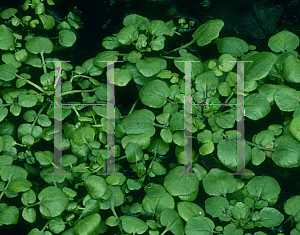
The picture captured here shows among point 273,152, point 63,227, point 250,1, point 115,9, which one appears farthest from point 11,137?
point 250,1

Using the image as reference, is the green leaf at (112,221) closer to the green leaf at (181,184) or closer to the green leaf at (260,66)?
the green leaf at (181,184)

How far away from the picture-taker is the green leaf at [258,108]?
1.18m

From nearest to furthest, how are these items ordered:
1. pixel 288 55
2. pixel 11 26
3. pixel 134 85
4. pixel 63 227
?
pixel 63 227
pixel 288 55
pixel 134 85
pixel 11 26

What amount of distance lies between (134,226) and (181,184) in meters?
0.20

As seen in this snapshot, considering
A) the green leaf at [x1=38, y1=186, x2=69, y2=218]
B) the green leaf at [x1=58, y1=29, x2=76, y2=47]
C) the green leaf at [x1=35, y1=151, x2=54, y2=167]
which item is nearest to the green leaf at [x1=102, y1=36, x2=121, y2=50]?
the green leaf at [x1=58, y1=29, x2=76, y2=47]

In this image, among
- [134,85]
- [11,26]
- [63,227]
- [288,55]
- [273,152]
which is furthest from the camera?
[11,26]

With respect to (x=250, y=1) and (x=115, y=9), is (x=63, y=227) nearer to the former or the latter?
(x=115, y=9)

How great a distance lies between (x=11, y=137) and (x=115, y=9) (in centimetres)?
75

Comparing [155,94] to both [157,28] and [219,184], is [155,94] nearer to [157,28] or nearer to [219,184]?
[157,28]

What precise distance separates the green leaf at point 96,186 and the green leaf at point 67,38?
63cm

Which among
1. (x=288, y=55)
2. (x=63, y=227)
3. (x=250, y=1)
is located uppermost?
(x=250, y=1)

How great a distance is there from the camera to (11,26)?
1483 mm

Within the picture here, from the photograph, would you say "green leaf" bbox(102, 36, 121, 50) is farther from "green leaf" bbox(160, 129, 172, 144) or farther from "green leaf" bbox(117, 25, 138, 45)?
"green leaf" bbox(160, 129, 172, 144)

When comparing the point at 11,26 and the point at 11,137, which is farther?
the point at 11,26
